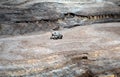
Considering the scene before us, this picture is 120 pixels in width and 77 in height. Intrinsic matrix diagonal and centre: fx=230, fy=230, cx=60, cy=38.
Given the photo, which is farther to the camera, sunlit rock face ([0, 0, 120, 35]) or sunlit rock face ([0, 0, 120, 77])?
sunlit rock face ([0, 0, 120, 35])

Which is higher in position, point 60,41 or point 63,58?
point 63,58

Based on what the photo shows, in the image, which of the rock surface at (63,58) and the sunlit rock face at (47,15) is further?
the sunlit rock face at (47,15)

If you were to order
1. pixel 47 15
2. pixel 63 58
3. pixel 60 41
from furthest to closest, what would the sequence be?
pixel 47 15 → pixel 60 41 → pixel 63 58

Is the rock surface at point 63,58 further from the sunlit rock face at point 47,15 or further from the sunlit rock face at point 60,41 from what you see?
the sunlit rock face at point 47,15

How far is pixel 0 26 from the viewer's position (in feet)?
22.0

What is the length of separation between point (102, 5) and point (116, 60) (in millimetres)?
3564

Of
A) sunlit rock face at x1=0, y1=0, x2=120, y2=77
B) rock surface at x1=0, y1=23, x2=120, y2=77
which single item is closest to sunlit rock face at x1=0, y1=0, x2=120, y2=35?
sunlit rock face at x1=0, y1=0, x2=120, y2=77

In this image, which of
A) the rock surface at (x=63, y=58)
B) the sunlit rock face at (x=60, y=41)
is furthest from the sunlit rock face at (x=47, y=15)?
the rock surface at (x=63, y=58)

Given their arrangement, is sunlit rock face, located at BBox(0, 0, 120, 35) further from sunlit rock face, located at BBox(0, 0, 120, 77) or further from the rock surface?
the rock surface

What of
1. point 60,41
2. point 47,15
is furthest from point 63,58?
point 47,15

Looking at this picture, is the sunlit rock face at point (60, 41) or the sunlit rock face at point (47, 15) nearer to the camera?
the sunlit rock face at point (60, 41)

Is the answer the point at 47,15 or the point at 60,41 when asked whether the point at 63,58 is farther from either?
the point at 47,15

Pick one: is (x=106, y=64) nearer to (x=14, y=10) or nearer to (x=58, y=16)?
(x=58, y=16)

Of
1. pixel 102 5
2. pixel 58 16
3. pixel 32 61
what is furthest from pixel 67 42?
pixel 102 5
